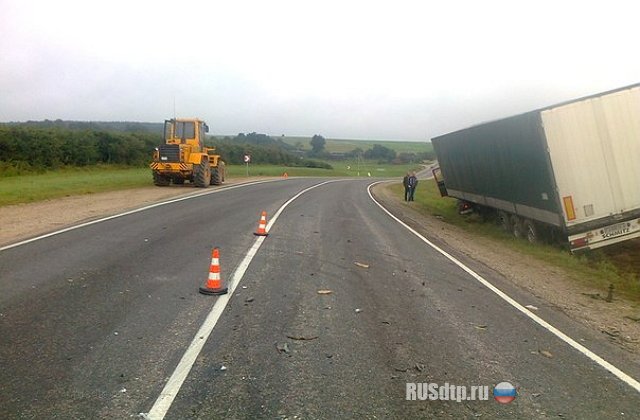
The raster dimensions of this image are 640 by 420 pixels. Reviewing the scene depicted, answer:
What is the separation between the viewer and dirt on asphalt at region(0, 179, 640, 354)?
7.44 m

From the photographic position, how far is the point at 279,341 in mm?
5457

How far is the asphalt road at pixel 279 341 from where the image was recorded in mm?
4137

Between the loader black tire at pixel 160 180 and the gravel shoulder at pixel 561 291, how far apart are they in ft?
55.5

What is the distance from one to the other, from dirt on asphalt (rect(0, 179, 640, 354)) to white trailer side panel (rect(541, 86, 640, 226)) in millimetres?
1778

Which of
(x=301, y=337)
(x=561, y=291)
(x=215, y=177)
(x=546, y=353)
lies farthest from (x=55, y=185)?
(x=546, y=353)

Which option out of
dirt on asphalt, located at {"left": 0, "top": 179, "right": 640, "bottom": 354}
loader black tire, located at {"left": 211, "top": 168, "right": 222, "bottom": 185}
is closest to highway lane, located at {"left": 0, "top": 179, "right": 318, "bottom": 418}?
dirt on asphalt, located at {"left": 0, "top": 179, "right": 640, "bottom": 354}

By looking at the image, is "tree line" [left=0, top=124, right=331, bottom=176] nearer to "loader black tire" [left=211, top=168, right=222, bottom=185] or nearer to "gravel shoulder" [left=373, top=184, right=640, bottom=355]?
"loader black tire" [left=211, top=168, right=222, bottom=185]

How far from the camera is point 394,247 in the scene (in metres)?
12.4

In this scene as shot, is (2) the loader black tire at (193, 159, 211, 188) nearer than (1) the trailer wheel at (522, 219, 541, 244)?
No

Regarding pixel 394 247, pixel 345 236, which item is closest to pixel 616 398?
pixel 394 247

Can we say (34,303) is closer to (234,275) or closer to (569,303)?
(234,275)

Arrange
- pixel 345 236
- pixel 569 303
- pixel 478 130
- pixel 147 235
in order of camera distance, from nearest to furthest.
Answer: pixel 569 303
pixel 147 235
pixel 345 236
pixel 478 130

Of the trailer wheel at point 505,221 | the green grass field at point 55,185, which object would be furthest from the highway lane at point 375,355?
the green grass field at point 55,185

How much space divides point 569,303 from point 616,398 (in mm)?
4029
